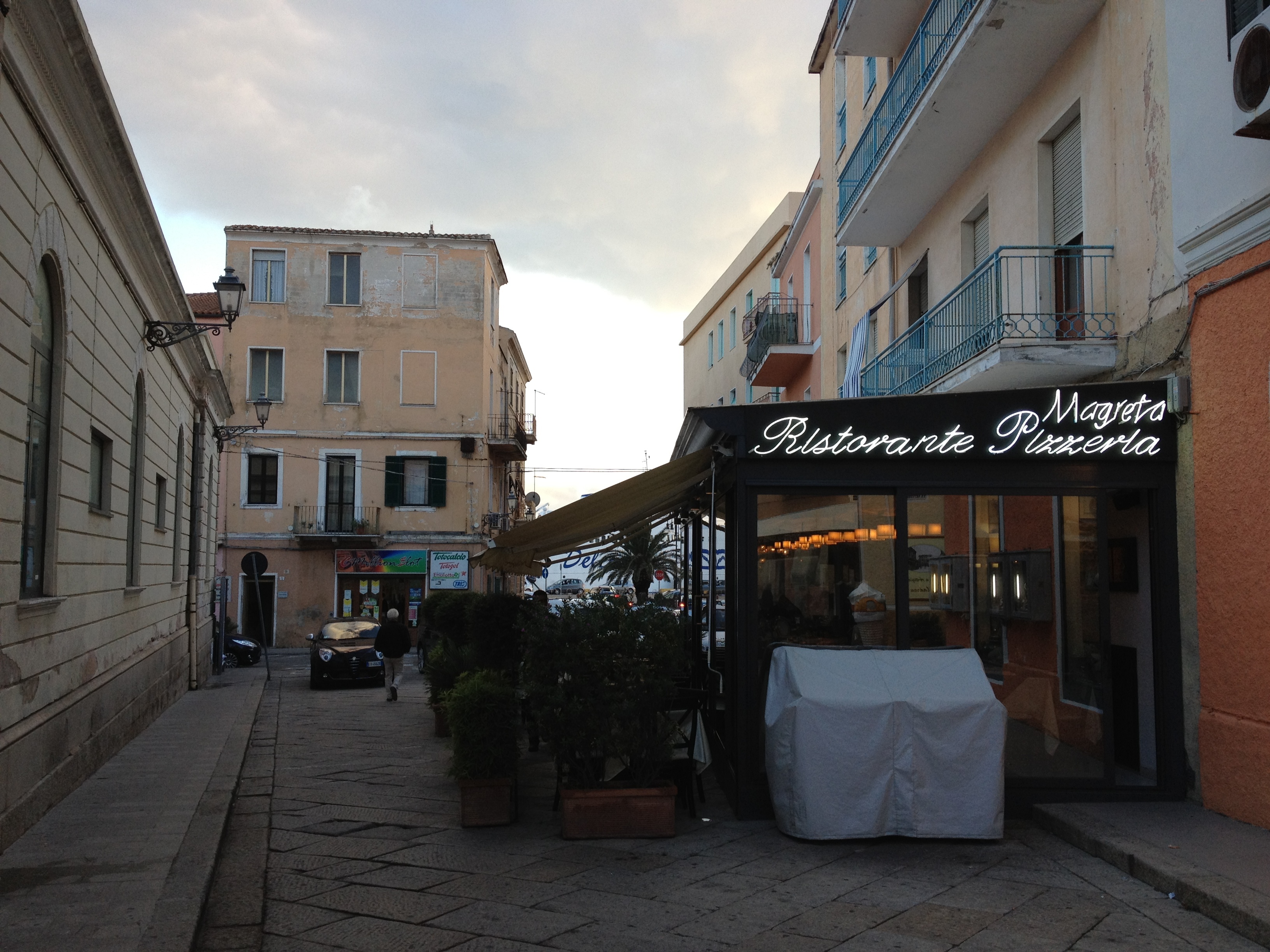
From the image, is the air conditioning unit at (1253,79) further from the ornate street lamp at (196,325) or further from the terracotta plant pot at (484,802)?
the ornate street lamp at (196,325)

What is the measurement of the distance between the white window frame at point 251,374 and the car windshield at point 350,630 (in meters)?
13.8

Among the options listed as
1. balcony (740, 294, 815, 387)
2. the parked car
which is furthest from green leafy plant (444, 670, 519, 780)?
the parked car

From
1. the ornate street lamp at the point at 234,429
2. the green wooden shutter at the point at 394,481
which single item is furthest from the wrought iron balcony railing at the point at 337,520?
the ornate street lamp at the point at 234,429

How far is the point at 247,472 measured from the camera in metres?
34.5

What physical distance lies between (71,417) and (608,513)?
14.4ft

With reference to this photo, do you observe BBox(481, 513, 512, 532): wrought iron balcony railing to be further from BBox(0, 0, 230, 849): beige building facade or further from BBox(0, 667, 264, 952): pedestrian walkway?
BBox(0, 667, 264, 952): pedestrian walkway

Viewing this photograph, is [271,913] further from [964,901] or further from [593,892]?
[964,901]

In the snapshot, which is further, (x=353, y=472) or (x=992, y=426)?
(x=353, y=472)

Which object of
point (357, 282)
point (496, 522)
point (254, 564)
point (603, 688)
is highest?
point (357, 282)

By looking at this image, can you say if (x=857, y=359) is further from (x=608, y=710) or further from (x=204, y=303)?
(x=204, y=303)

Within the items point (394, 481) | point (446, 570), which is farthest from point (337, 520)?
point (446, 570)

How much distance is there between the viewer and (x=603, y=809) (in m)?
7.10

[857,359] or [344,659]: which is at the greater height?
[857,359]

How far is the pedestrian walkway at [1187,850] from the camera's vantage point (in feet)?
17.1
